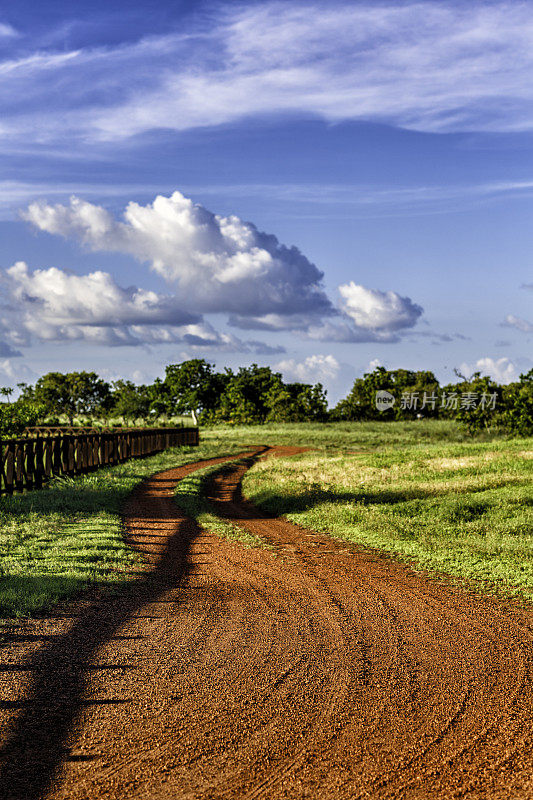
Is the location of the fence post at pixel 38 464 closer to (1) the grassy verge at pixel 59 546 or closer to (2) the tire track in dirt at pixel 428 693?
(1) the grassy verge at pixel 59 546

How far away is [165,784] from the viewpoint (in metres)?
4.42

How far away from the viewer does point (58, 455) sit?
23484 millimetres

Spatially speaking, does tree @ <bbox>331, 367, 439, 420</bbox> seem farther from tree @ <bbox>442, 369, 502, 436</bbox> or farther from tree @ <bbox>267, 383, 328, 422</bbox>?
tree @ <bbox>442, 369, 502, 436</bbox>

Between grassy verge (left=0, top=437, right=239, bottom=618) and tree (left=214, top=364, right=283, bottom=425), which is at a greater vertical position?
tree (left=214, top=364, right=283, bottom=425)

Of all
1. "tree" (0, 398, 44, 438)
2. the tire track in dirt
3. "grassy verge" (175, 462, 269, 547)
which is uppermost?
"tree" (0, 398, 44, 438)

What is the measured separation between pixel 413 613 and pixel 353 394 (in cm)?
8897

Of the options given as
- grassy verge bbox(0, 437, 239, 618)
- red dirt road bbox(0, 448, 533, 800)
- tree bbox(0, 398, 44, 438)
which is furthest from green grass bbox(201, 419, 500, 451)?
red dirt road bbox(0, 448, 533, 800)

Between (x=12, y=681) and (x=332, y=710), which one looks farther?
(x=12, y=681)

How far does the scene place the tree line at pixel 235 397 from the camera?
290 ft

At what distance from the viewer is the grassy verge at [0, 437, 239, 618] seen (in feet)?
28.5

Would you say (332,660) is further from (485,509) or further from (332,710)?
(485,509)

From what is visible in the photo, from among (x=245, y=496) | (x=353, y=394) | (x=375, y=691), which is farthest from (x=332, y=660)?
(x=353, y=394)

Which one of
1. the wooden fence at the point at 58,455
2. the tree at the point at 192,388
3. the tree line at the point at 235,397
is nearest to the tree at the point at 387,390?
the tree line at the point at 235,397

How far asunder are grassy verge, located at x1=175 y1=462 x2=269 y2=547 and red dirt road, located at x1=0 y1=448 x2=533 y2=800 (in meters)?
3.38
